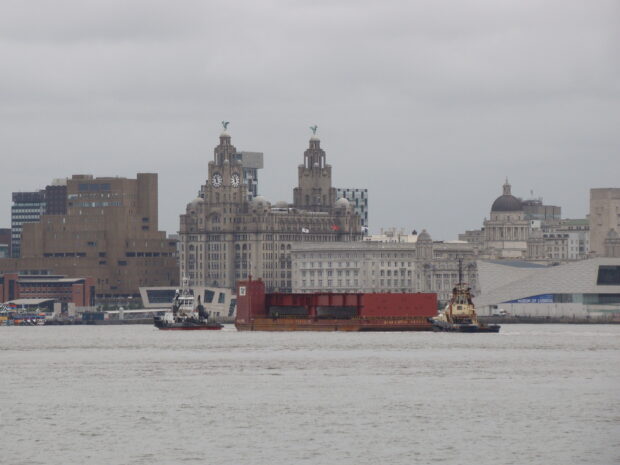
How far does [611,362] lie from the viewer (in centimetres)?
13388

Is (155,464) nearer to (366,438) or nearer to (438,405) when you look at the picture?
(366,438)

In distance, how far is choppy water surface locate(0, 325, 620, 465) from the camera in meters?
77.4

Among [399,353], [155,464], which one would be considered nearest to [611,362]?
[399,353]

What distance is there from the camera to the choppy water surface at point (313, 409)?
77.4 meters

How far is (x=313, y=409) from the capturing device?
93.6 metres

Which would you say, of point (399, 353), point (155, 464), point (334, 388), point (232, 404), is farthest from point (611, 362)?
point (155, 464)

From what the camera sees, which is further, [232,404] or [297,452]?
[232,404]

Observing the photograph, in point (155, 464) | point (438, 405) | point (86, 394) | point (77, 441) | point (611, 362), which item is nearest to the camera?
point (155, 464)

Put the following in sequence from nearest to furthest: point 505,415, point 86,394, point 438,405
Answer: point 505,415 < point 438,405 < point 86,394

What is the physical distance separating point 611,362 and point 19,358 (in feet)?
162

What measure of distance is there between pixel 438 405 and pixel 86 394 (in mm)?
21343

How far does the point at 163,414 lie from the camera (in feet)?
300

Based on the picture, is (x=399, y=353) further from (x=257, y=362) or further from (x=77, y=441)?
(x=77, y=441)

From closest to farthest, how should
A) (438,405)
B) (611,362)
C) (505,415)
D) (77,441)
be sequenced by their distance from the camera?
(77,441) < (505,415) < (438,405) < (611,362)
